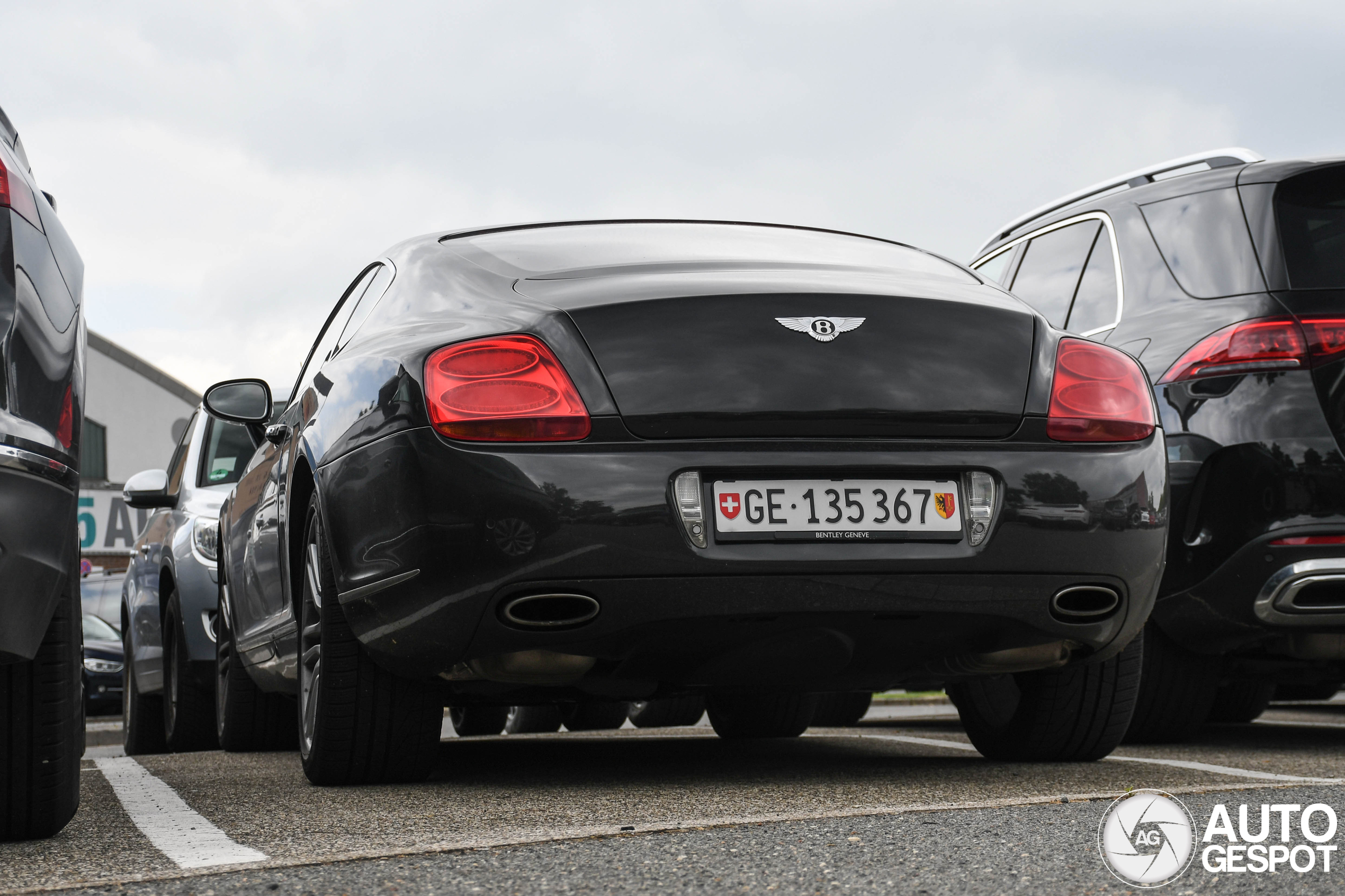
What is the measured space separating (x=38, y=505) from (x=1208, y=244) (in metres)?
3.86

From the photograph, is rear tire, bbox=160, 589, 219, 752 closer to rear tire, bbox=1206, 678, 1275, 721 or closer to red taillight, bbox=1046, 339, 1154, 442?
red taillight, bbox=1046, 339, 1154, 442

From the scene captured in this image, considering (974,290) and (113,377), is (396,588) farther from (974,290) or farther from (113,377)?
(113,377)

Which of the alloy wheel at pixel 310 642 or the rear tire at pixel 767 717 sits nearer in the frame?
the alloy wheel at pixel 310 642

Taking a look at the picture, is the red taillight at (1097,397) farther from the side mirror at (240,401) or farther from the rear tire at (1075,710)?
the side mirror at (240,401)

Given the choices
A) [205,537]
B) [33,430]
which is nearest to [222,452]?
[205,537]

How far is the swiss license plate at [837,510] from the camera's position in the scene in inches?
133

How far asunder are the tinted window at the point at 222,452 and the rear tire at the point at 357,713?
361 cm

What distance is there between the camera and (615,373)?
3418 millimetres

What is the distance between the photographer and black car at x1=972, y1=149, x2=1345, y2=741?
186 inches

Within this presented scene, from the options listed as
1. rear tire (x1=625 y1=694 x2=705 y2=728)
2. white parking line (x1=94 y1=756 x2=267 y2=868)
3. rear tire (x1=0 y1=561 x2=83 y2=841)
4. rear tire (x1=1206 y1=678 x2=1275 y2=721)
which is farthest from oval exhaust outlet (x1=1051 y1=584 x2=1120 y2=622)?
rear tire (x1=625 y1=694 x2=705 y2=728)

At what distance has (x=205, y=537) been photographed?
6812 mm

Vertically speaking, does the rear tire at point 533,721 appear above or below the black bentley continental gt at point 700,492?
below

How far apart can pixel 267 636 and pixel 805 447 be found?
84.1 inches

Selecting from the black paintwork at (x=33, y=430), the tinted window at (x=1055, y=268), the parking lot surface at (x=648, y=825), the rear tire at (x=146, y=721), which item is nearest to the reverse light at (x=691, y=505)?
the parking lot surface at (x=648, y=825)
